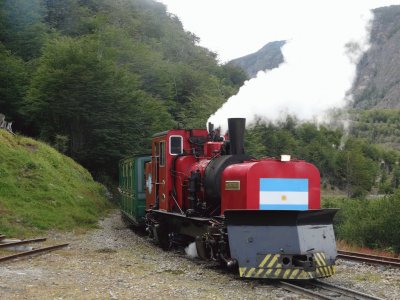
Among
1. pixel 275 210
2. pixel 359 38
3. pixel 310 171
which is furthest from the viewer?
pixel 310 171

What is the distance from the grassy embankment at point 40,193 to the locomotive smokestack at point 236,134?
9000mm

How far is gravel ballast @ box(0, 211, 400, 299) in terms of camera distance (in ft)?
28.5

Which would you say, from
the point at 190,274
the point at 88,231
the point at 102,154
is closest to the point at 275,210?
the point at 190,274

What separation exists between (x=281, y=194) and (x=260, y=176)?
56cm

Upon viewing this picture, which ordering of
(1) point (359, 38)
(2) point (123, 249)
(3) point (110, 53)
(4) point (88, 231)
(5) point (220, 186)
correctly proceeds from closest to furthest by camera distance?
1. (1) point (359, 38)
2. (5) point (220, 186)
3. (2) point (123, 249)
4. (4) point (88, 231)
5. (3) point (110, 53)

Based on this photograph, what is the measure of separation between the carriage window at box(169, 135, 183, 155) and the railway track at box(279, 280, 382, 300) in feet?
17.3

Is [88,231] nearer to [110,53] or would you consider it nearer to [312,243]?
[312,243]

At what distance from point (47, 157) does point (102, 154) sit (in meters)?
7.27

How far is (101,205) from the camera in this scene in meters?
26.4

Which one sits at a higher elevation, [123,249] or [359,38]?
[359,38]

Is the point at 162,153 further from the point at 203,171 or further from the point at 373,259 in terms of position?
the point at 373,259

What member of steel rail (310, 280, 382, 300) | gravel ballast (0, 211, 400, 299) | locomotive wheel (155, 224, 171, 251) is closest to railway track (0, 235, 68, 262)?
gravel ballast (0, 211, 400, 299)

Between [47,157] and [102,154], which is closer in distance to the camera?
[47,157]

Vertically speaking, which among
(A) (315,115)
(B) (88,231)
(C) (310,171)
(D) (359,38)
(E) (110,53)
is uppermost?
(E) (110,53)
